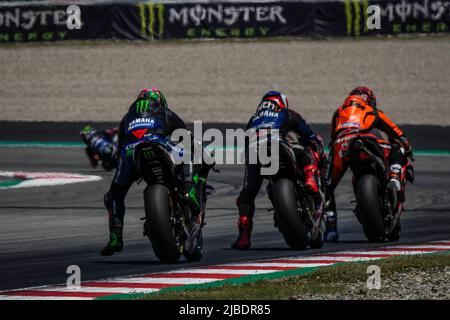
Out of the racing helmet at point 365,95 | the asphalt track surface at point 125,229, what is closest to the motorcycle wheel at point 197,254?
the asphalt track surface at point 125,229

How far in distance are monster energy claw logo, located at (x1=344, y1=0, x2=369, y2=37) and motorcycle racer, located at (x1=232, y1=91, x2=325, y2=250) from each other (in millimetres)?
18222

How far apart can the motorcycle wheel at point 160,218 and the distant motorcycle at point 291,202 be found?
136cm

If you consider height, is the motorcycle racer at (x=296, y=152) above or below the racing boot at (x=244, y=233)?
above

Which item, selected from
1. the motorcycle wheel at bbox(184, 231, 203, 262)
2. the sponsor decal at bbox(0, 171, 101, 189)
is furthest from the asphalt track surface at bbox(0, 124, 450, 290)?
the sponsor decal at bbox(0, 171, 101, 189)

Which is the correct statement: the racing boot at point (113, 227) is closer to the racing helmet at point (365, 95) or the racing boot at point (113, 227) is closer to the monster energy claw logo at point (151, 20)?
the racing helmet at point (365, 95)

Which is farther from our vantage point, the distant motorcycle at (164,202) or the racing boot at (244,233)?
the racing boot at (244,233)

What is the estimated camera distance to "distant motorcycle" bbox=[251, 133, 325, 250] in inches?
493

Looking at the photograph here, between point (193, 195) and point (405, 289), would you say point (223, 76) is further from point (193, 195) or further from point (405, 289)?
point (405, 289)

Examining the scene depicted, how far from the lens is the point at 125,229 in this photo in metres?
15.7

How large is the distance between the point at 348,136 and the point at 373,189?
2.86 ft

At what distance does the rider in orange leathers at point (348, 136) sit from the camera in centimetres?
1395

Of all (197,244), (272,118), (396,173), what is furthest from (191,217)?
(396,173)

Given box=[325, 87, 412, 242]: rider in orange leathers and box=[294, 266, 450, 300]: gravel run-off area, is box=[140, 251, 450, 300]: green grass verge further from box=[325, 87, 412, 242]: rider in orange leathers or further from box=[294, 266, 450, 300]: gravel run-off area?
box=[325, 87, 412, 242]: rider in orange leathers
